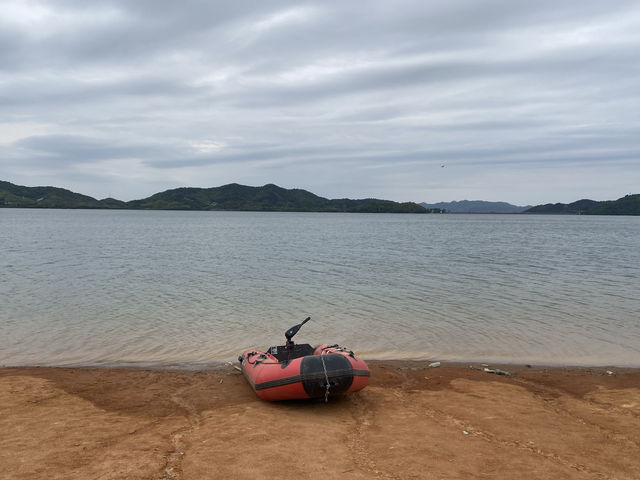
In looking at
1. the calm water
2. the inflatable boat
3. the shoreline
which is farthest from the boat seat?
the calm water

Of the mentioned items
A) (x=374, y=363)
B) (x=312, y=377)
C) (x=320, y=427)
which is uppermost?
(x=312, y=377)

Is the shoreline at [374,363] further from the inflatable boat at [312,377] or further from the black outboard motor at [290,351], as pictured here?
the inflatable boat at [312,377]

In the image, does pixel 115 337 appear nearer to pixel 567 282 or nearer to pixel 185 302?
pixel 185 302

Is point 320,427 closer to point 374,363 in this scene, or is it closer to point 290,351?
point 290,351

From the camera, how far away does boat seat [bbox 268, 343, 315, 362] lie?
11828 mm

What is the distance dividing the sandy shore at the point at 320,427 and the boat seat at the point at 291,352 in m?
1.20

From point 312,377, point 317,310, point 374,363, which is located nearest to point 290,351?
point 312,377

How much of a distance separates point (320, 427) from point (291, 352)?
324 centimetres

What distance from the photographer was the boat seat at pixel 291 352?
11828mm

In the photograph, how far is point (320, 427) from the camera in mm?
8859

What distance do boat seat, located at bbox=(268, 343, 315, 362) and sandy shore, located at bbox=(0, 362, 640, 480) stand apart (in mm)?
1197

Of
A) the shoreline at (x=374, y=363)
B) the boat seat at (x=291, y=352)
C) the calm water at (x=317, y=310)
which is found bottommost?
the shoreline at (x=374, y=363)

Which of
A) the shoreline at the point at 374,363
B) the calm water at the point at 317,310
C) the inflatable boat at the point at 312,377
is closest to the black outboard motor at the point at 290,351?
the inflatable boat at the point at 312,377

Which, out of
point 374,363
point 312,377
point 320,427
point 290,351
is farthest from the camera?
point 374,363
